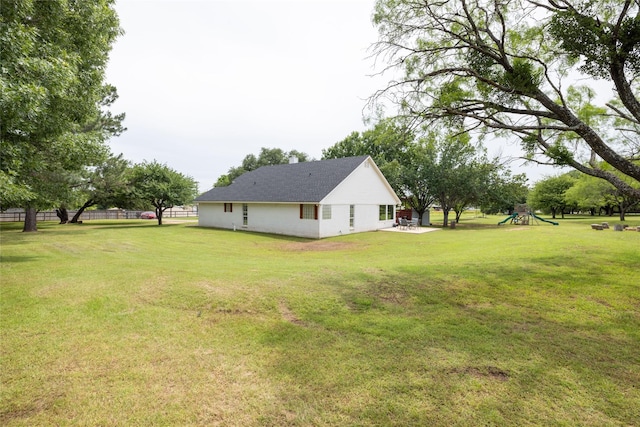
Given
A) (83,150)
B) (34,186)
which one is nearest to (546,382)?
(83,150)

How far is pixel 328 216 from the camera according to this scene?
20.7 m

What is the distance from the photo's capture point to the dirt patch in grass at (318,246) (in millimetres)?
15922

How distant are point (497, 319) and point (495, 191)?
29.9 m

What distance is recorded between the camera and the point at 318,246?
55.0ft

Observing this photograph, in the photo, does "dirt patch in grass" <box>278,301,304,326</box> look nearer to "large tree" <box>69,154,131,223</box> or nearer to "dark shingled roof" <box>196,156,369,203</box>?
"dark shingled roof" <box>196,156,369,203</box>

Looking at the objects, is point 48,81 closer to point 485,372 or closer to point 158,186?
point 485,372

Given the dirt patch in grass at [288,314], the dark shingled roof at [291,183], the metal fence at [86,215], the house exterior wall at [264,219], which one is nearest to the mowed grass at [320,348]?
the dirt patch in grass at [288,314]

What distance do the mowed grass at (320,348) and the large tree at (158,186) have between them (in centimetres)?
2291

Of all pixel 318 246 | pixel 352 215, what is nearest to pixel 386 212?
pixel 352 215

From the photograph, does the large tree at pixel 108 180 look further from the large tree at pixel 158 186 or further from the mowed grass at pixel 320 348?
the mowed grass at pixel 320 348

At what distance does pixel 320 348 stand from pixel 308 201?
53.0 ft

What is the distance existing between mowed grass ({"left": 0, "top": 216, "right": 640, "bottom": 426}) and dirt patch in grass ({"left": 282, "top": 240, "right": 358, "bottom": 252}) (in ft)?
26.9

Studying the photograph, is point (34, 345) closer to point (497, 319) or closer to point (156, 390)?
point (156, 390)

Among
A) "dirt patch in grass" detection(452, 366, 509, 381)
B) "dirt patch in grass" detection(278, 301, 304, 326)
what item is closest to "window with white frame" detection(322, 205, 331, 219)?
"dirt patch in grass" detection(278, 301, 304, 326)
